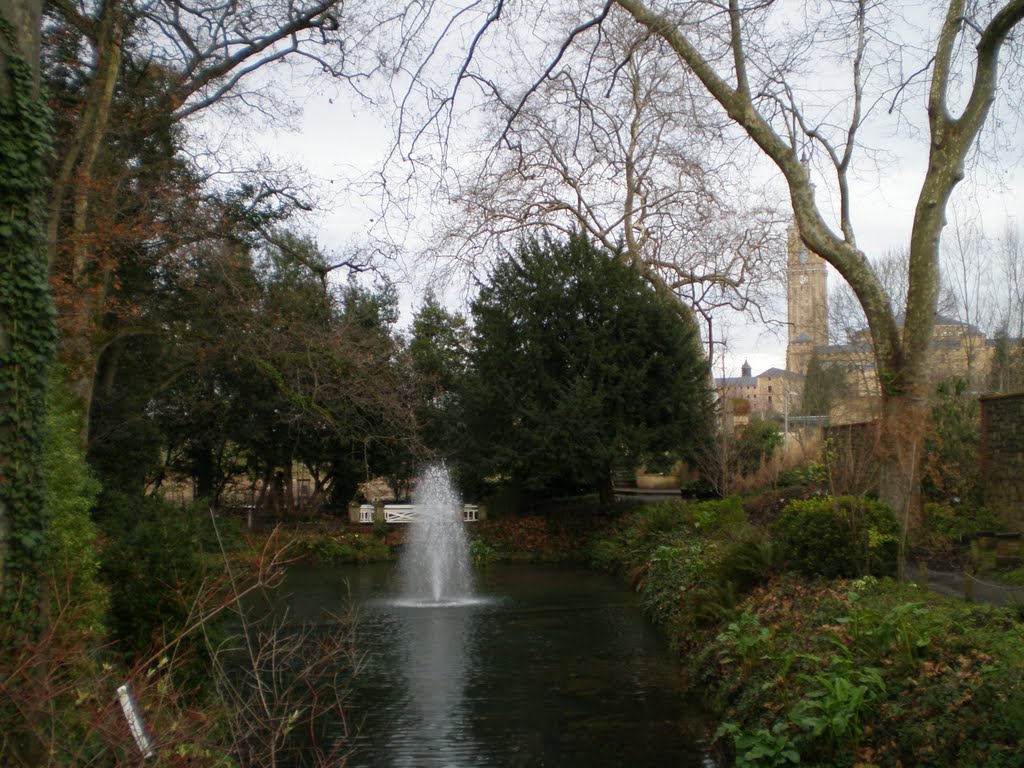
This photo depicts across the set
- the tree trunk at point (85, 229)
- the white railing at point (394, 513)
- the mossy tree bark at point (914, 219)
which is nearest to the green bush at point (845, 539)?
the mossy tree bark at point (914, 219)

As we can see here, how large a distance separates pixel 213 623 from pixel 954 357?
1557 inches

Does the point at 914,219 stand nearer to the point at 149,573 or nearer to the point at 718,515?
the point at 718,515

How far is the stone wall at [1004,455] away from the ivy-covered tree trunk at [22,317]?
12941 mm

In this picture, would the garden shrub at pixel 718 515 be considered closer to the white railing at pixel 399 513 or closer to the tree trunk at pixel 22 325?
the white railing at pixel 399 513

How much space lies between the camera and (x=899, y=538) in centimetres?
1074

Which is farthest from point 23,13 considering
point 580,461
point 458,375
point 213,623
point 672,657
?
point 458,375

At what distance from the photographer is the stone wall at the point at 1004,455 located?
1395cm

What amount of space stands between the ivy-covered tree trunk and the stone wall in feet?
42.5

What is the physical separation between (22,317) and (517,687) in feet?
20.9

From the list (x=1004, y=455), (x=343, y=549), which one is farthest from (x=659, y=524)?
(x=343, y=549)

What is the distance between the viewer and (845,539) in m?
10.6

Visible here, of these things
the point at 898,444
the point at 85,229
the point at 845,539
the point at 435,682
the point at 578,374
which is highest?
the point at 85,229

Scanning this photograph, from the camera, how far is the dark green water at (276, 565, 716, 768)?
7.85 meters

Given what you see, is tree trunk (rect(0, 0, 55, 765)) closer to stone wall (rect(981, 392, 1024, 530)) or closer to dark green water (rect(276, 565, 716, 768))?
dark green water (rect(276, 565, 716, 768))
